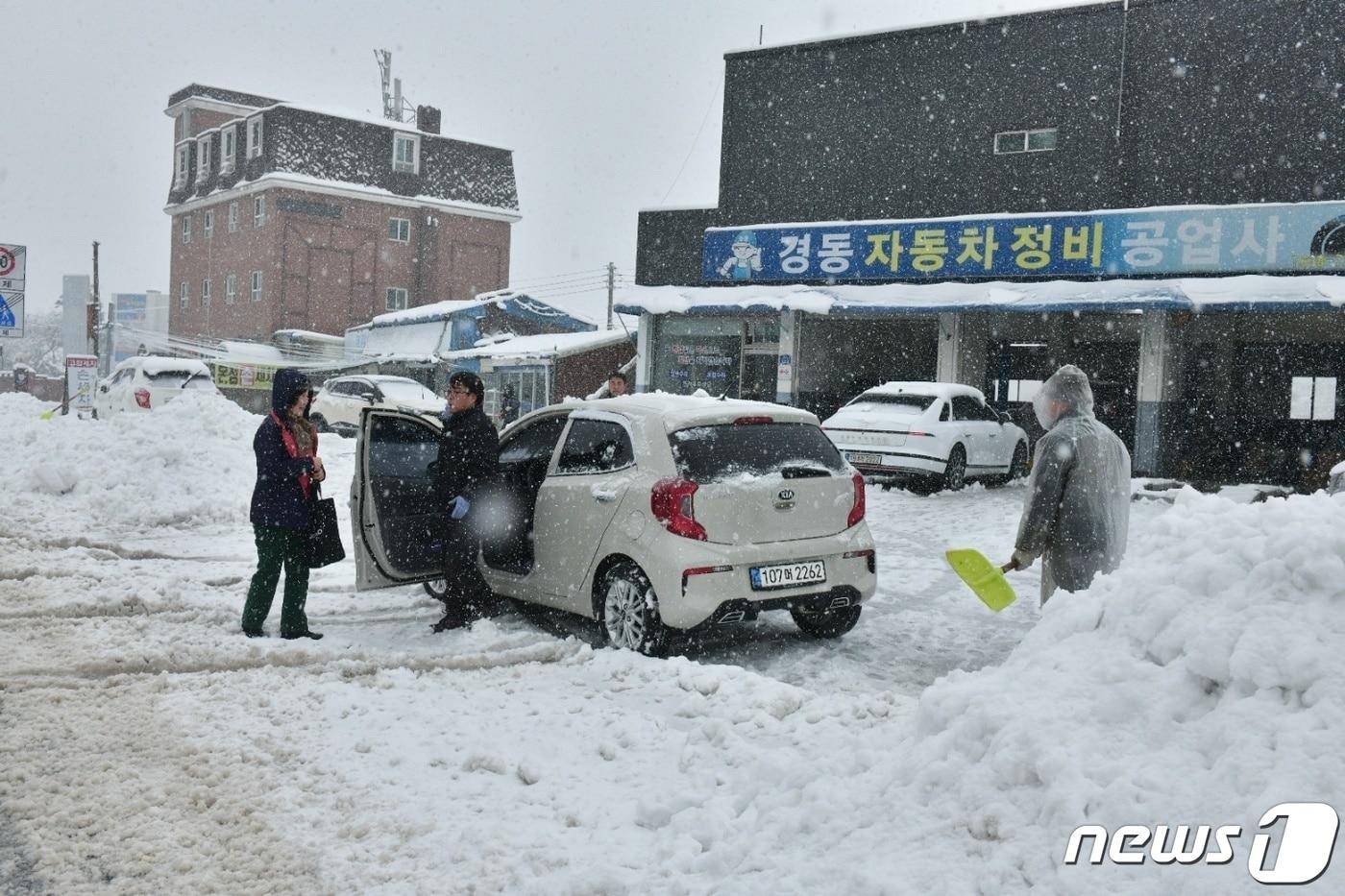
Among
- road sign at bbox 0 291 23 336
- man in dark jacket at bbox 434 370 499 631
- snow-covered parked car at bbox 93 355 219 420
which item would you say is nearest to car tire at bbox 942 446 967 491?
man in dark jacket at bbox 434 370 499 631

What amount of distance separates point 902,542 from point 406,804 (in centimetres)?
884

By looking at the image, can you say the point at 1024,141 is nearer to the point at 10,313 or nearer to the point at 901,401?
the point at 901,401

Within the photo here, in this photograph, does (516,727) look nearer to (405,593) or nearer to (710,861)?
(710,861)

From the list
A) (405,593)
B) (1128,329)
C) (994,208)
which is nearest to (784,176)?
(994,208)

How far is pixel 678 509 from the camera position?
21.6 ft

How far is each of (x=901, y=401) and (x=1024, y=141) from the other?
26.5 feet

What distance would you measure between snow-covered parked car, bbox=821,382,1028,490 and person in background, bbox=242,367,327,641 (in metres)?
9.55

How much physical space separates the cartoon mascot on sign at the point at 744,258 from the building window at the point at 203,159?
36877 mm

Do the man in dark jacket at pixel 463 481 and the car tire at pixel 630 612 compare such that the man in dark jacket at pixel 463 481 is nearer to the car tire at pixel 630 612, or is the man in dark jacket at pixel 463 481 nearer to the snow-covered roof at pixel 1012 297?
the car tire at pixel 630 612

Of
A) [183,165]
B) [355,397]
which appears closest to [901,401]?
[355,397]

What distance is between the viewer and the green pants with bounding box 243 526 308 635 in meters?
7.32

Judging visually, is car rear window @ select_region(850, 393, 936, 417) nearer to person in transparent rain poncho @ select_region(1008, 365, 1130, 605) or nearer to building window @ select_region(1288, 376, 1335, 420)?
building window @ select_region(1288, 376, 1335, 420)

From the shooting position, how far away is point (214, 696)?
19.2 ft

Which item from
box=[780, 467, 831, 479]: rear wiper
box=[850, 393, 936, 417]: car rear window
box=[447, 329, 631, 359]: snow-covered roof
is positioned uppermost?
box=[447, 329, 631, 359]: snow-covered roof
